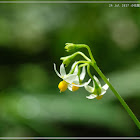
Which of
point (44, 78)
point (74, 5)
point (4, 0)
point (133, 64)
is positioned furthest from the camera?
point (4, 0)

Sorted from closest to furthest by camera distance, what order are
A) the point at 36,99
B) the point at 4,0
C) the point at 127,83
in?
1. the point at 127,83
2. the point at 36,99
3. the point at 4,0

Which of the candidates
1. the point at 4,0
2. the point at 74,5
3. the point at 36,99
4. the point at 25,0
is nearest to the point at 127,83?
the point at 36,99

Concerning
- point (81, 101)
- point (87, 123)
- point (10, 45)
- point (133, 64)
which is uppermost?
point (10, 45)

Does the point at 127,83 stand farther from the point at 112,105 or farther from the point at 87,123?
the point at 87,123

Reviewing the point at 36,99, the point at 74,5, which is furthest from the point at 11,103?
the point at 74,5

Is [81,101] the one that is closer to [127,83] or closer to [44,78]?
[127,83]

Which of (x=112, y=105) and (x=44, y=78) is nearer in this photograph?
(x=112, y=105)

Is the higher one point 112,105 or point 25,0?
point 25,0
